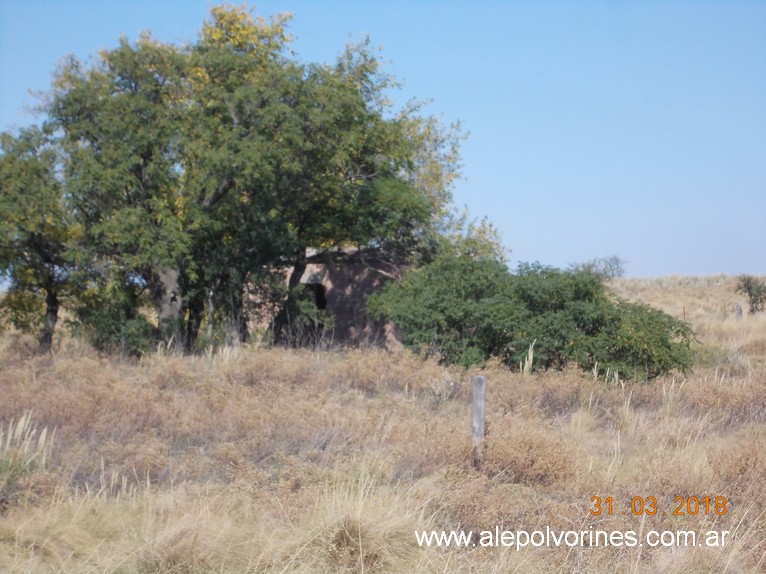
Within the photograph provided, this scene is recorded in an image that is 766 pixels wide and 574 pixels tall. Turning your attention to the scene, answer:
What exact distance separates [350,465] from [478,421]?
159 cm

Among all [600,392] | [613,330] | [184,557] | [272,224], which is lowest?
[184,557]

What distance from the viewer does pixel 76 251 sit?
1809 centimetres

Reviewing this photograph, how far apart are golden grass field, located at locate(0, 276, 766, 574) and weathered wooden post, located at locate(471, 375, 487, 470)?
0.34 ft

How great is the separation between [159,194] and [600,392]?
10.9m

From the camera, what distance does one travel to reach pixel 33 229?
17156mm

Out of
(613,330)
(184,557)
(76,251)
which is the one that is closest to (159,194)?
(76,251)

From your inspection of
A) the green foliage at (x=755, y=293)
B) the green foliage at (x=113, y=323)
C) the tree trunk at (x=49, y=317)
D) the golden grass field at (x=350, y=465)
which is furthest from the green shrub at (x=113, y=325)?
the green foliage at (x=755, y=293)

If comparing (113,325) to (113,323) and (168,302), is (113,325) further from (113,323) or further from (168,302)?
(168,302)

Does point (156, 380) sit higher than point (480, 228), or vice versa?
point (480, 228)

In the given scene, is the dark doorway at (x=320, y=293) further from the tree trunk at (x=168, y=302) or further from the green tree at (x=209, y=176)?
the tree trunk at (x=168, y=302)

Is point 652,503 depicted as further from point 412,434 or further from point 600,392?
point 600,392

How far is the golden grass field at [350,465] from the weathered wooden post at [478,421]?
0.10m

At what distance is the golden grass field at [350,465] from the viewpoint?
22.3ft
